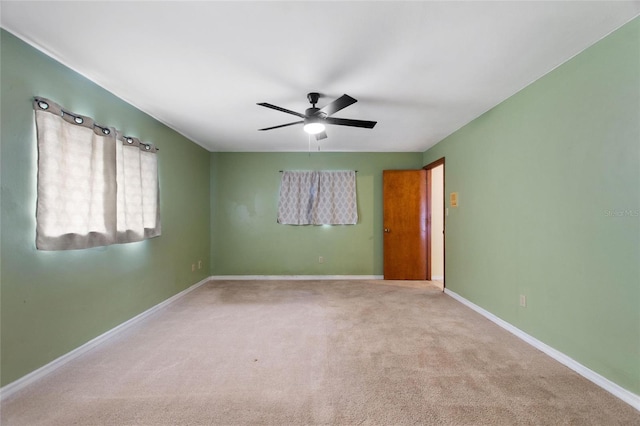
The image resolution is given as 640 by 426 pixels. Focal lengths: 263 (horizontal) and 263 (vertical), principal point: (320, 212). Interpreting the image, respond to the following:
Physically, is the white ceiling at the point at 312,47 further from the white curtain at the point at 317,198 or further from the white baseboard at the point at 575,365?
the white baseboard at the point at 575,365

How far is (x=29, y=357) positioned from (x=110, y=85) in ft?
7.38

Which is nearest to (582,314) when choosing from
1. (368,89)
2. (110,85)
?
(368,89)

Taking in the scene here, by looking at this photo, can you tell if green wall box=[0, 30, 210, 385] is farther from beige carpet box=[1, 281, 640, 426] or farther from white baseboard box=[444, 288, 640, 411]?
white baseboard box=[444, 288, 640, 411]

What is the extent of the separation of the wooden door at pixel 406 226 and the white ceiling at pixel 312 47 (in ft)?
6.26

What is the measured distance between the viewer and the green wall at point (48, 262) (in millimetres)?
1719

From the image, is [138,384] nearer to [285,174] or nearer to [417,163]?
[285,174]

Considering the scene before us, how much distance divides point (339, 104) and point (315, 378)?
216 centimetres

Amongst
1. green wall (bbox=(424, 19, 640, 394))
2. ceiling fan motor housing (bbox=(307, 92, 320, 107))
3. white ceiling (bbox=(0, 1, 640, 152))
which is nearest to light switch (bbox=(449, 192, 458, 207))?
green wall (bbox=(424, 19, 640, 394))

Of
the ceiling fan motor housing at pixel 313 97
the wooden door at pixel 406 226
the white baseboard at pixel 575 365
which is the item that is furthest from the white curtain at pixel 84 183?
the white baseboard at pixel 575 365

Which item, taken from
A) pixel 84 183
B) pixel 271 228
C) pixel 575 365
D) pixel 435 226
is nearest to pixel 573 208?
pixel 575 365

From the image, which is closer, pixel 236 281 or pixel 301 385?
pixel 301 385

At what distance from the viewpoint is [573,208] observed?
2004 mm

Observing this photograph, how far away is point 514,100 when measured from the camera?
102 inches

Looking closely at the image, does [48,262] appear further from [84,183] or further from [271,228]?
[271,228]
